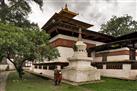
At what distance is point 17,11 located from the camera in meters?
25.7

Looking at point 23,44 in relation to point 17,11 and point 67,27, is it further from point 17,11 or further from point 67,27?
point 17,11

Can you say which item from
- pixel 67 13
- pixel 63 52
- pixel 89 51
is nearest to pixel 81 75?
pixel 63 52

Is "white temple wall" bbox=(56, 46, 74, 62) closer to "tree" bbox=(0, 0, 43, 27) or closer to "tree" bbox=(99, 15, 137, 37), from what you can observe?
"tree" bbox=(0, 0, 43, 27)

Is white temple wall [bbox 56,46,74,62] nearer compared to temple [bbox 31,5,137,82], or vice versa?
temple [bbox 31,5,137,82]

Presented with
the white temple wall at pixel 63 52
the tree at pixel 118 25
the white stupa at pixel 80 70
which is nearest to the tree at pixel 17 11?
the white temple wall at pixel 63 52

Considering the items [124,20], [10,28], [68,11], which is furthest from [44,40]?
[124,20]

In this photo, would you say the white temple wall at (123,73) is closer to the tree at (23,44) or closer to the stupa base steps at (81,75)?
the stupa base steps at (81,75)

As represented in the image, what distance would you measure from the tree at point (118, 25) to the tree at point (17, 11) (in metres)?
26.1

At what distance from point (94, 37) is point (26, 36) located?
11.9 m

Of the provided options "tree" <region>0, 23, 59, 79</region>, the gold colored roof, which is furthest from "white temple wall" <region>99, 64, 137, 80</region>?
the gold colored roof

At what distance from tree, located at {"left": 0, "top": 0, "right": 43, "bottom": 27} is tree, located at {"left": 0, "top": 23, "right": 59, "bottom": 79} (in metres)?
8.16

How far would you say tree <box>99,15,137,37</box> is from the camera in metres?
47.1

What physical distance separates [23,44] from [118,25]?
119 feet

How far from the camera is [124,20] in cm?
4859
